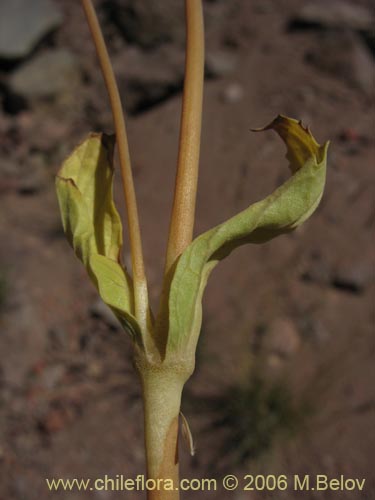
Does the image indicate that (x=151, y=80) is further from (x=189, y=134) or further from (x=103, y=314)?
(x=189, y=134)

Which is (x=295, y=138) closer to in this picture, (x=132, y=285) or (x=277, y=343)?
(x=132, y=285)

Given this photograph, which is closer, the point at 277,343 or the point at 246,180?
the point at 277,343

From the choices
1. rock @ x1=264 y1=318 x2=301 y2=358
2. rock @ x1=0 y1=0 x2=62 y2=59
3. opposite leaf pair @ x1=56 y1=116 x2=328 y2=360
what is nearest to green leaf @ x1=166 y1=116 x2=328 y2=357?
opposite leaf pair @ x1=56 y1=116 x2=328 y2=360

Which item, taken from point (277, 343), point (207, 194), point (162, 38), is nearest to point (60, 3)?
point (162, 38)

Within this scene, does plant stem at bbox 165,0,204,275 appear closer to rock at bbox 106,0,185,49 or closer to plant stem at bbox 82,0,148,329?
plant stem at bbox 82,0,148,329

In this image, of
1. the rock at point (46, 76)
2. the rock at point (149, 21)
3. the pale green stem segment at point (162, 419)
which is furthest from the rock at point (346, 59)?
the pale green stem segment at point (162, 419)

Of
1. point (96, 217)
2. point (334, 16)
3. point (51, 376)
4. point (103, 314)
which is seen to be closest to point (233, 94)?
point (334, 16)

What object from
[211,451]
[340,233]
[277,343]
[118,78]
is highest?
[118,78]
